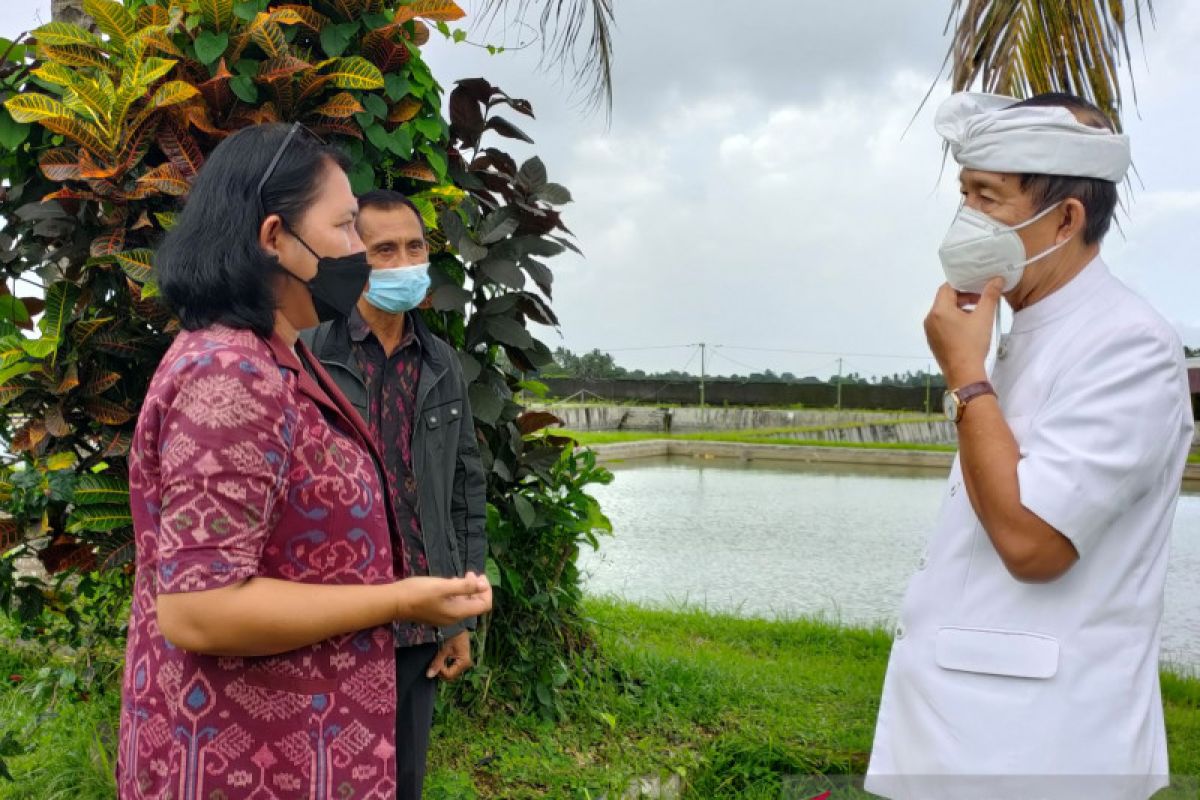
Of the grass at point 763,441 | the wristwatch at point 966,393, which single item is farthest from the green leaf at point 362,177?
the grass at point 763,441

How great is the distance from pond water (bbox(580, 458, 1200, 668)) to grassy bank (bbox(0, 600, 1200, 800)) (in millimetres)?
659

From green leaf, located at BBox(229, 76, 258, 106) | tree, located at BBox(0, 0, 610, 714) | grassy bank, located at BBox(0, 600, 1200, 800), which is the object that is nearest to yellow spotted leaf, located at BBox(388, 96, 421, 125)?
tree, located at BBox(0, 0, 610, 714)

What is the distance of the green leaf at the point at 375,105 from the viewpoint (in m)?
3.00

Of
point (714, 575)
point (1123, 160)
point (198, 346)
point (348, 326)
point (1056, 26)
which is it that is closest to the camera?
point (198, 346)

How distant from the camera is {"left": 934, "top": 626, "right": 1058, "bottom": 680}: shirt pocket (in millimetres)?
1562

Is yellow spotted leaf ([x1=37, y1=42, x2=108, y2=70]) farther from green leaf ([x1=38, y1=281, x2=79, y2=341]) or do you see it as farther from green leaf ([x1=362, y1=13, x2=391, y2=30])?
green leaf ([x1=362, y1=13, x2=391, y2=30])

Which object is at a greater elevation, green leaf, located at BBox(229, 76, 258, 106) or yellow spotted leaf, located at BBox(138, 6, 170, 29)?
yellow spotted leaf, located at BBox(138, 6, 170, 29)

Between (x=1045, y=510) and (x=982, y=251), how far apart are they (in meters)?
0.48

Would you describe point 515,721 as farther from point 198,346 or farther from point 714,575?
point 714,575

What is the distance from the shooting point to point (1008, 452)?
5.15 feet

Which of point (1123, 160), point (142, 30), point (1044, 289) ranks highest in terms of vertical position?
point (142, 30)

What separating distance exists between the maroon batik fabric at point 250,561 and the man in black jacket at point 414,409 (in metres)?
0.87

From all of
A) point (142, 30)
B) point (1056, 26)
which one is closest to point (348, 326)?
point (142, 30)

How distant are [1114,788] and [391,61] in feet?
8.29
